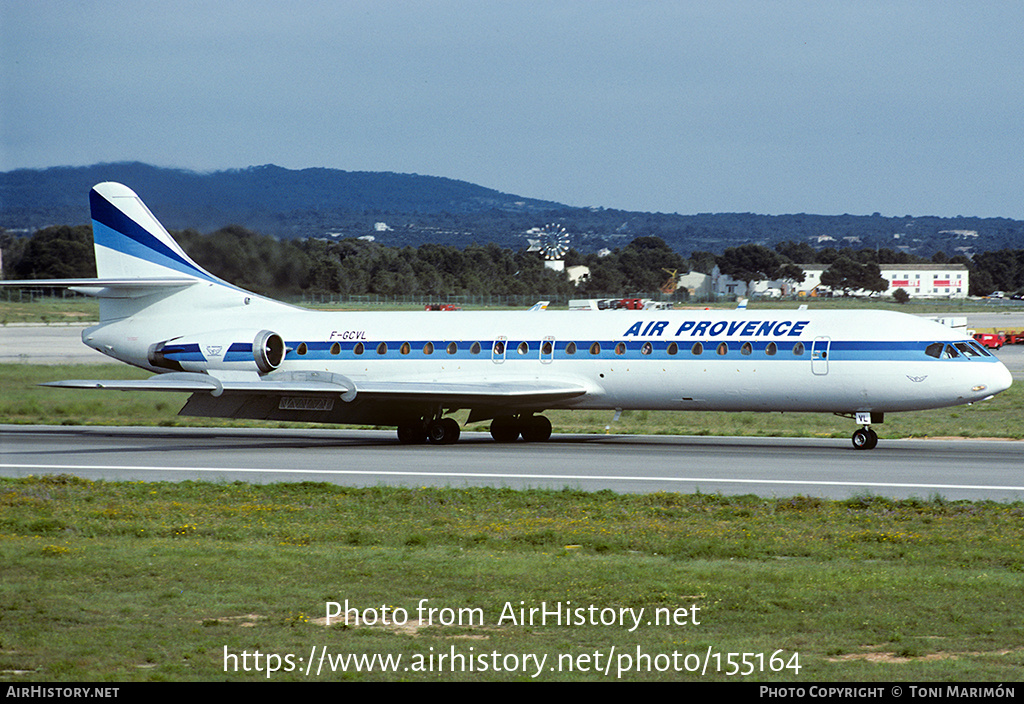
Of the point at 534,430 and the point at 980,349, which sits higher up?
the point at 980,349

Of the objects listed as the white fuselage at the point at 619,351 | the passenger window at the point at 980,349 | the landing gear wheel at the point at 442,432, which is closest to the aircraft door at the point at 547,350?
the white fuselage at the point at 619,351

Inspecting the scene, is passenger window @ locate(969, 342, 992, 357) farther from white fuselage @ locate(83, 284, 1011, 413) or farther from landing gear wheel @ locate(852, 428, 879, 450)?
landing gear wheel @ locate(852, 428, 879, 450)

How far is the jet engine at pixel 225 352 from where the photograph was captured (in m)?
34.6

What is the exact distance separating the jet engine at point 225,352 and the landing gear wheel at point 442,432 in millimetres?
5504

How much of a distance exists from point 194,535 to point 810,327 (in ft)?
57.9

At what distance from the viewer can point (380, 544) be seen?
16.1 m

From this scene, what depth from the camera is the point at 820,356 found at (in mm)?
29000

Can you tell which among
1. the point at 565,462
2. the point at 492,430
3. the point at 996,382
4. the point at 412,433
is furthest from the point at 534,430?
the point at 996,382

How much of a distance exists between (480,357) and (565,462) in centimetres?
607

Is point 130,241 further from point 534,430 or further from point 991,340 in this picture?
point 991,340

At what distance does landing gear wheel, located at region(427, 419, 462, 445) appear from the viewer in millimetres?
32469

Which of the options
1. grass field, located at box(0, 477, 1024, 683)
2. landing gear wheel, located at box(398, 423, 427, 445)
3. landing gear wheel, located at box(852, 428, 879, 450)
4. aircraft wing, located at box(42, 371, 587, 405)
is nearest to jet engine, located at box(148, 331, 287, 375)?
aircraft wing, located at box(42, 371, 587, 405)

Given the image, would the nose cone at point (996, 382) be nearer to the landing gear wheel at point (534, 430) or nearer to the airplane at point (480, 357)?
the airplane at point (480, 357)

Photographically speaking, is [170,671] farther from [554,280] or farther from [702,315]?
[554,280]
